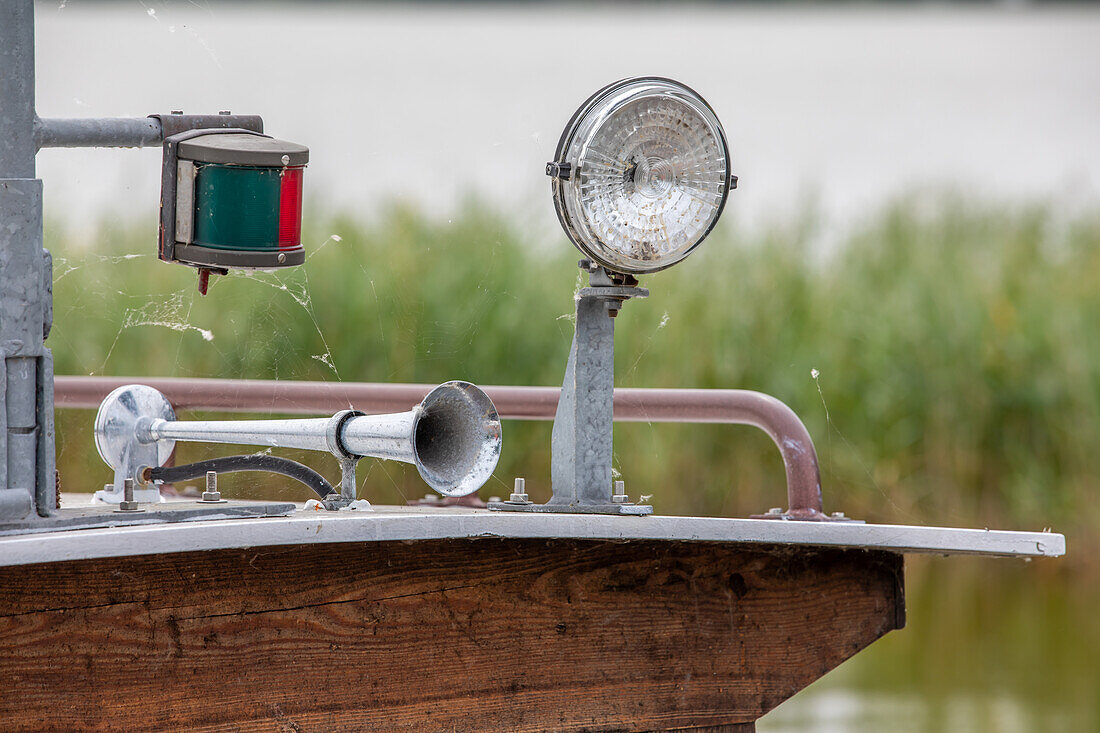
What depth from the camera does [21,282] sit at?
1915 millimetres

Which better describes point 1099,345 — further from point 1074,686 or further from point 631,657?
point 631,657

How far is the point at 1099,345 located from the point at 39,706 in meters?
6.60

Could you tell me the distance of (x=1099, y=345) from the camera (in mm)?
7453

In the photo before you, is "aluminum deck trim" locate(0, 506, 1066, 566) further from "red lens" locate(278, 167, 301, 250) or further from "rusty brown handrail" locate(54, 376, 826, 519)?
"red lens" locate(278, 167, 301, 250)

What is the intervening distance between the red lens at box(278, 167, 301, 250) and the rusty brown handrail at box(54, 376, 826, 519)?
1.14 feet

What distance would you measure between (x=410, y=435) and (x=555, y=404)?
0.49 meters

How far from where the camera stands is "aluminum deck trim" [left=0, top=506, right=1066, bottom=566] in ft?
5.54

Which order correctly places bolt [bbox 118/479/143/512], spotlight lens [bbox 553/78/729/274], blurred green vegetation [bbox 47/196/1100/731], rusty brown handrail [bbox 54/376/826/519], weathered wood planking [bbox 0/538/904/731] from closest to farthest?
weathered wood planking [bbox 0/538/904/731] < bolt [bbox 118/479/143/512] < spotlight lens [bbox 553/78/729/274] < rusty brown handrail [bbox 54/376/826/519] < blurred green vegetation [bbox 47/196/1100/731]

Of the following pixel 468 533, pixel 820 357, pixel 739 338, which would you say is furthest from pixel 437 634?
pixel 820 357

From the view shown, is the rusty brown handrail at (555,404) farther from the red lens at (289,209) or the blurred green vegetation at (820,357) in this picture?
the red lens at (289,209)

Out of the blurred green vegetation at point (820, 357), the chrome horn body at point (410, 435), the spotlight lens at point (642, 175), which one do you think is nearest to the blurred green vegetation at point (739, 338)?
the blurred green vegetation at point (820, 357)

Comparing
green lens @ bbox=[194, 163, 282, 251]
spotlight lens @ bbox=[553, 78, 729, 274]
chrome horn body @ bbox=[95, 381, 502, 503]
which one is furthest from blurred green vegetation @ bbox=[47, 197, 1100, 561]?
spotlight lens @ bbox=[553, 78, 729, 274]

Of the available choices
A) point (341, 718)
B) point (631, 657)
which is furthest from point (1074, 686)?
point (341, 718)

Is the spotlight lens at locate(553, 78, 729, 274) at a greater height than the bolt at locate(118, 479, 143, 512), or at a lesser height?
greater
